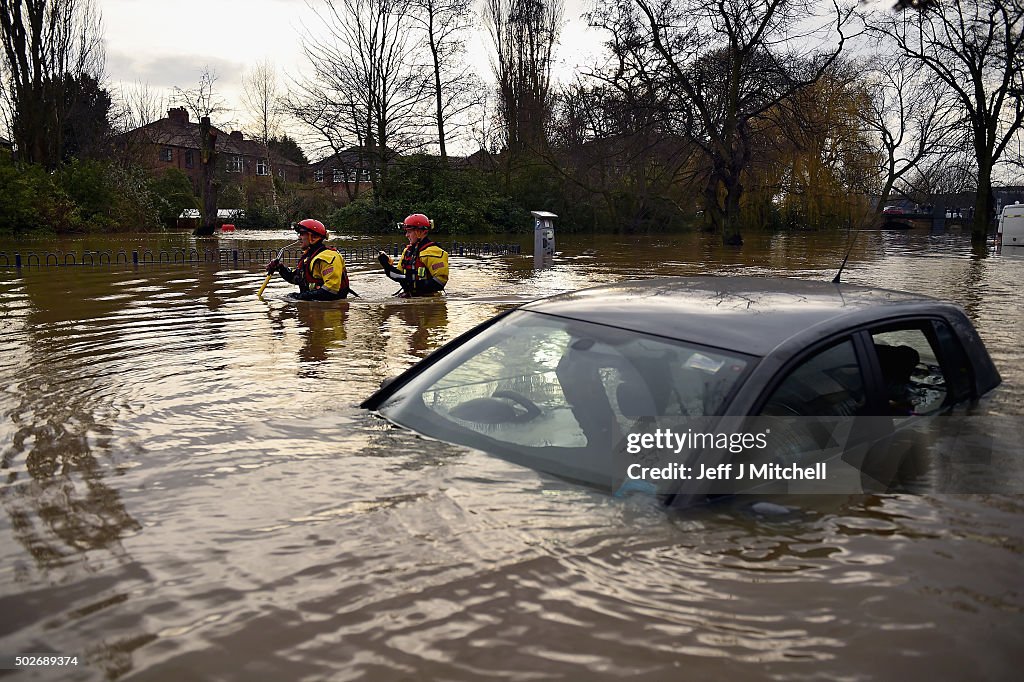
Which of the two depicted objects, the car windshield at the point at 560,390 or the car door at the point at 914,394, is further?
the car door at the point at 914,394

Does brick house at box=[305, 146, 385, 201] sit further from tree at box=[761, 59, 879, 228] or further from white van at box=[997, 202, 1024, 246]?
white van at box=[997, 202, 1024, 246]

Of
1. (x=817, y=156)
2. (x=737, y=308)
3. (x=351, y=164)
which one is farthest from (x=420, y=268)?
(x=817, y=156)

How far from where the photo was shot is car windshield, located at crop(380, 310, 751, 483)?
351cm

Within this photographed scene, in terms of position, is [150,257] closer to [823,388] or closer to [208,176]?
[208,176]

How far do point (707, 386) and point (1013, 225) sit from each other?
30655mm

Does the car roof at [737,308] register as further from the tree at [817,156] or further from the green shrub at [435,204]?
the green shrub at [435,204]

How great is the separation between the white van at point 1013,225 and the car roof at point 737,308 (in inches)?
1133

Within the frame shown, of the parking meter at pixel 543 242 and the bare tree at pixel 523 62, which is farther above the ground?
the bare tree at pixel 523 62

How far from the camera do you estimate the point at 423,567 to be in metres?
3.12

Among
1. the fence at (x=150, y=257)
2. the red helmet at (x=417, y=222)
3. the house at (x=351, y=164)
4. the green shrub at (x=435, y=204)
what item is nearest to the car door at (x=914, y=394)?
the red helmet at (x=417, y=222)

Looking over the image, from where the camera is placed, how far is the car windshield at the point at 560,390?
3512 millimetres

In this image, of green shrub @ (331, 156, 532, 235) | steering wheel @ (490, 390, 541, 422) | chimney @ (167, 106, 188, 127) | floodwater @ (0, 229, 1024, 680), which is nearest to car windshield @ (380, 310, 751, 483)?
steering wheel @ (490, 390, 541, 422)

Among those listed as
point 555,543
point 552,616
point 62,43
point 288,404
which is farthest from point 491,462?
point 62,43

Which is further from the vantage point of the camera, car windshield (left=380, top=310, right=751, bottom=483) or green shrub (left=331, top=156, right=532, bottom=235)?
green shrub (left=331, top=156, right=532, bottom=235)
